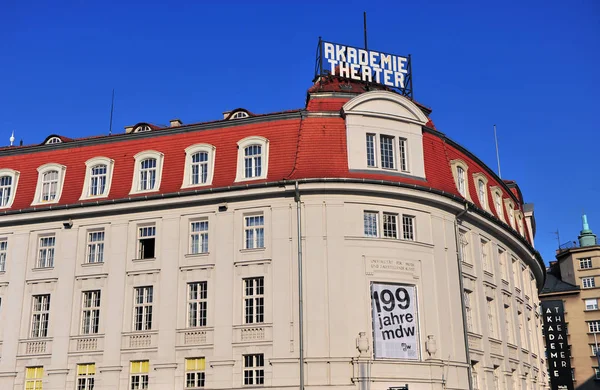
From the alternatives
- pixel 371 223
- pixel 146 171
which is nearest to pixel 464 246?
pixel 371 223

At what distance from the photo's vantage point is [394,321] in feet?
121

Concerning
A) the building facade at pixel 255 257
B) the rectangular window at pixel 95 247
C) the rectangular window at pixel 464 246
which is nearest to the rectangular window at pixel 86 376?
the building facade at pixel 255 257

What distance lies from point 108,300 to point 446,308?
18.3m

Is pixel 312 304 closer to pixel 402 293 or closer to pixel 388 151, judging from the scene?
pixel 402 293

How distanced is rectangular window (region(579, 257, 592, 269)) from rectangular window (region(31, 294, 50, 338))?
76.3 m

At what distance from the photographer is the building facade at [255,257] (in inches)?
1438

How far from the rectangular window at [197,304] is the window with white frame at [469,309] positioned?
47.7 ft

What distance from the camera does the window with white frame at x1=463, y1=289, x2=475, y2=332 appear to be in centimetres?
4088

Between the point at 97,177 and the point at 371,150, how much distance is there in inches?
637

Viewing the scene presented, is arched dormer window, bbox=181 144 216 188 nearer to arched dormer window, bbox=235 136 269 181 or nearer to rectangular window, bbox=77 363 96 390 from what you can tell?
arched dormer window, bbox=235 136 269 181

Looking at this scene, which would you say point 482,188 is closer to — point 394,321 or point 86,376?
point 394,321

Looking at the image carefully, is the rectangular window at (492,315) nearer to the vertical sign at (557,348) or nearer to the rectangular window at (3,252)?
the vertical sign at (557,348)

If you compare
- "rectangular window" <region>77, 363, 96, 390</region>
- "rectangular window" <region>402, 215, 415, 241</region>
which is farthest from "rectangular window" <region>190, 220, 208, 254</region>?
"rectangular window" <region>402, 215, 415, 241</region>

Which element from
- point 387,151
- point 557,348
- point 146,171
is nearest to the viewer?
point 387,151
